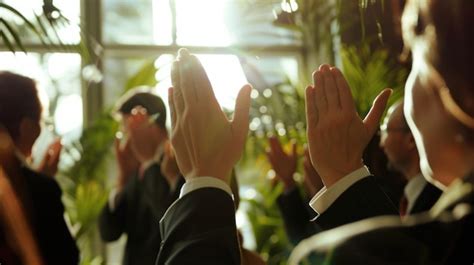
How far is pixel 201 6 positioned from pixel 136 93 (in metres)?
1.88

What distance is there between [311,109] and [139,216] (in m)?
2.93

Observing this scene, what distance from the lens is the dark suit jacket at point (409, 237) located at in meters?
0.74

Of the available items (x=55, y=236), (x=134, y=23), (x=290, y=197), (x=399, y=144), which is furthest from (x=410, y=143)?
(x=134, y=23)

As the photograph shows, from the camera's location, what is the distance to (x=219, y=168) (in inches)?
48.1

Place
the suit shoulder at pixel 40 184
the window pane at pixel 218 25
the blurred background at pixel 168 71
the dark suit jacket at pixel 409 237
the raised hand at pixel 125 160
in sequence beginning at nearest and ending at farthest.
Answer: the dark suit jacket at pixel 409 237 → the suit shoulder at pixel 40 184 → the raised hand at pixel 125 160 → the blurred background at pixel 168 71 → the window pane at pixel 218 25

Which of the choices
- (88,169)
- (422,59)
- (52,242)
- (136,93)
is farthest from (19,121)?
(88,169)

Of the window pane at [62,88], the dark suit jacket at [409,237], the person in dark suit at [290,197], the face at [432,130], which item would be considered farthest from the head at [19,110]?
the window pane at [62,88]

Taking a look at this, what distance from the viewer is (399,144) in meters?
2.64

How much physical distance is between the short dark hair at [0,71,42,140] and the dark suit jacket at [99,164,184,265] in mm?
884

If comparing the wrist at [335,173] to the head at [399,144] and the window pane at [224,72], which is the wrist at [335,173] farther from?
the window pane at [224,72]

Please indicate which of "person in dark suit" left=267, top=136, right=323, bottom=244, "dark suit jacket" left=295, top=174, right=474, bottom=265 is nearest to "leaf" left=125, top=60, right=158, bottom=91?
"person in dark suit" left=267, top=136, right=323, bottom=244

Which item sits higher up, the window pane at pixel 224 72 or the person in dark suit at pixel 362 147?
the person in dark suit at pixel 362 147

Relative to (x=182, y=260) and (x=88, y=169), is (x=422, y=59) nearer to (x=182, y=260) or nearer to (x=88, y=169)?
(x=182, y=260)

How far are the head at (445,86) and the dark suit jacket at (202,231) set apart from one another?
13.0 inches
